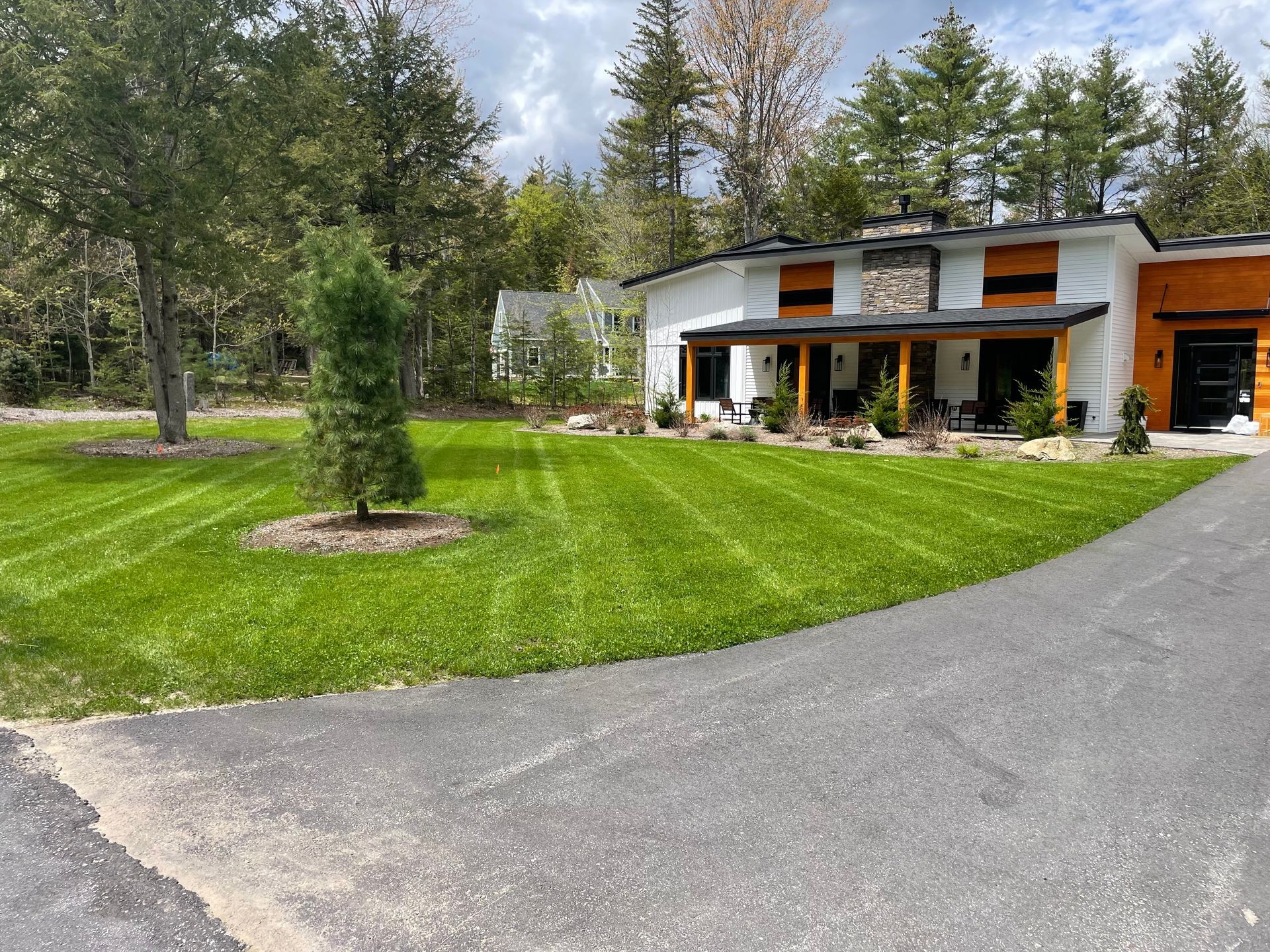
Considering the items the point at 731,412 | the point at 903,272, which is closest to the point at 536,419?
the point at 731,412

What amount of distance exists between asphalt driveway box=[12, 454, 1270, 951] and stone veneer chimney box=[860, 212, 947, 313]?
1555cm

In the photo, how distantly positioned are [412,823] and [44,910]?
1122 millimetres

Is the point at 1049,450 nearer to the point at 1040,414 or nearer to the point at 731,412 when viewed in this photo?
the point at 1040,414

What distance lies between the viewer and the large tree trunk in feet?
42.0

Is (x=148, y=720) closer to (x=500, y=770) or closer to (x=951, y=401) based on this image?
(x=500, y=770)

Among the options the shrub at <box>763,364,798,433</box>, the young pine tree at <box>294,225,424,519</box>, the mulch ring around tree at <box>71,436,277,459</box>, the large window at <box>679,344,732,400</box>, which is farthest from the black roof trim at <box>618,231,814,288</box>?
the young pine tree at <box>294,225,424,519</box>

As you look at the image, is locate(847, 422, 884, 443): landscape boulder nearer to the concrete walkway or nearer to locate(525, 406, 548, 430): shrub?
the concrete walkway

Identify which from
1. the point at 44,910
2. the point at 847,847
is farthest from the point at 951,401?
the point at 44,910

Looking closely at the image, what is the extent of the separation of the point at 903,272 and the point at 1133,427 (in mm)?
7470

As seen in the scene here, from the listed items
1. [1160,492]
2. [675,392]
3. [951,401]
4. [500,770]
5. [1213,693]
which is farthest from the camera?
[675,392]

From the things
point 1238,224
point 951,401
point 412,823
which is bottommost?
point 412,823

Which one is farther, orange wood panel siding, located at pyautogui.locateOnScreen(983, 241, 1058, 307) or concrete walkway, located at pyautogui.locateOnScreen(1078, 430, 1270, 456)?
orange wood panel siding, located at pyautogui.locateOnScreen(983, 241, 1058, 307)

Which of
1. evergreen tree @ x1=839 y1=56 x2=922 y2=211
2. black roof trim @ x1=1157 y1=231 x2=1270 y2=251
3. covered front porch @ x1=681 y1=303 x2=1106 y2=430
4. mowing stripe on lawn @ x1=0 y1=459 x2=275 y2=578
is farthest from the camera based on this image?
evergreen tree @ x1=839 y1=56 x2=922 y2=211

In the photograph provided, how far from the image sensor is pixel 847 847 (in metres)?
2.71
